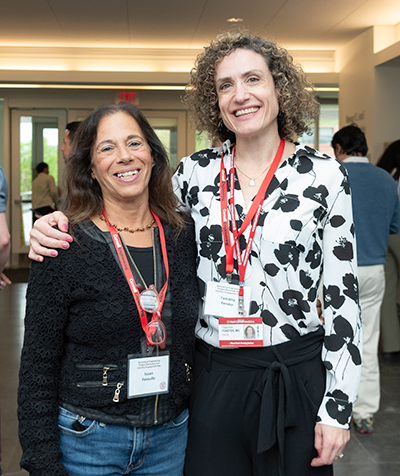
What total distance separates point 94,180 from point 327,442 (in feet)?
3.45

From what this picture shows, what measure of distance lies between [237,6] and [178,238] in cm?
530

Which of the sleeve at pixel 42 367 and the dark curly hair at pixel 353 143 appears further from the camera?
the dark curly hair at pixel 353 143

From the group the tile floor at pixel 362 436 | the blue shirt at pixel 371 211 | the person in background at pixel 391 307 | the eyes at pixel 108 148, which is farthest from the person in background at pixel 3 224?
the person in background at pixel 391 307

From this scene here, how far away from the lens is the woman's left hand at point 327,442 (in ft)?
4.75

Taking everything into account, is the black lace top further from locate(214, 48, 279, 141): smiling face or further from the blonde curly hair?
the blonde curly hair

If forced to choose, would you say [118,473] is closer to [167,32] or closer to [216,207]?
[216,207]

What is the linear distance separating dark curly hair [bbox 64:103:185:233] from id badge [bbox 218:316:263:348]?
13.7 inches

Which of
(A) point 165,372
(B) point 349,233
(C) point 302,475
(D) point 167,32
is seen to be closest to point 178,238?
(A) point 165,372

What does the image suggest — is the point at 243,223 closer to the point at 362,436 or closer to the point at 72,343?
the point at 72,343

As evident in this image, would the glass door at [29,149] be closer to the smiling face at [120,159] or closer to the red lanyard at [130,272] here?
the smiling face at [120,159]

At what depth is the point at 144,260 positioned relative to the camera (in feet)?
4.88

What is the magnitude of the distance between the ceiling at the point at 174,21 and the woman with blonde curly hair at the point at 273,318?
16.4 feet

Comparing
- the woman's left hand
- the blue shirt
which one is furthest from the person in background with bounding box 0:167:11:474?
the blue shirt

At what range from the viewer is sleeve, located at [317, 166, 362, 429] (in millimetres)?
1480
